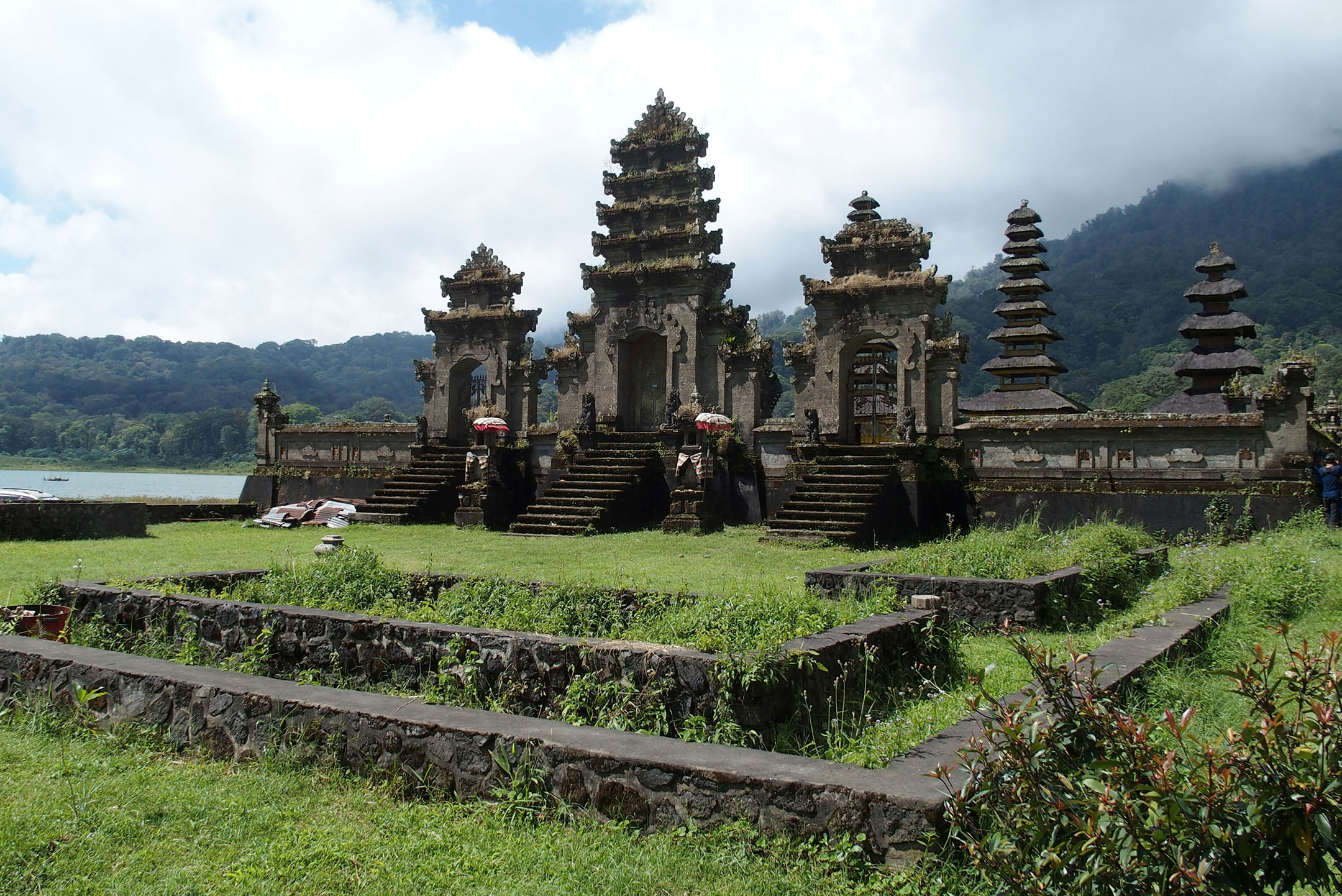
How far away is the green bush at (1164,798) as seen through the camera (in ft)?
8.96

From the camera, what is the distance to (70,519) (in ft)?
58.9

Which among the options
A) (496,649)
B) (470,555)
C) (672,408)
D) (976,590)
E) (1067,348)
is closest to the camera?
(496,649)

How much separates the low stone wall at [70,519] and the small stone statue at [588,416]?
9760mm

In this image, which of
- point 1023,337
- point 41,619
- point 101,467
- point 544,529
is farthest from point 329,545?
point 101,467

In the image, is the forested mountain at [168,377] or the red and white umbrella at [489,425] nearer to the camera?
the red and white umbrella at [489,425]

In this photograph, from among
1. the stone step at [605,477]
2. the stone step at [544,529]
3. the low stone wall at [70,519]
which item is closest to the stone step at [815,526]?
the stone step at [544,529]

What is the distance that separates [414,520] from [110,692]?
17.3 metres

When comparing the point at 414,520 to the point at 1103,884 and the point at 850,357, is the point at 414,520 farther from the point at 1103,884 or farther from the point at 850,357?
the point at 1103,884

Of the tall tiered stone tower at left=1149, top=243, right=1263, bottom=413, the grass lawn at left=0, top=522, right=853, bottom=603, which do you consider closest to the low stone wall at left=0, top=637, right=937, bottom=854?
the grass lawn at left=0, top=522, right=853, bottom=603

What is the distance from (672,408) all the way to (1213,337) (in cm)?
2320

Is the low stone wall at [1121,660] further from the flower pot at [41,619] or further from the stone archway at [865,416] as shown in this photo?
the stone archway at [865,416]

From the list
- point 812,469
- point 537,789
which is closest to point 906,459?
point 812,469

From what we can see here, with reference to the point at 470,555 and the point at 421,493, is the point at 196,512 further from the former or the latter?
the point at 470,555

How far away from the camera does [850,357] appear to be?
2198cm
